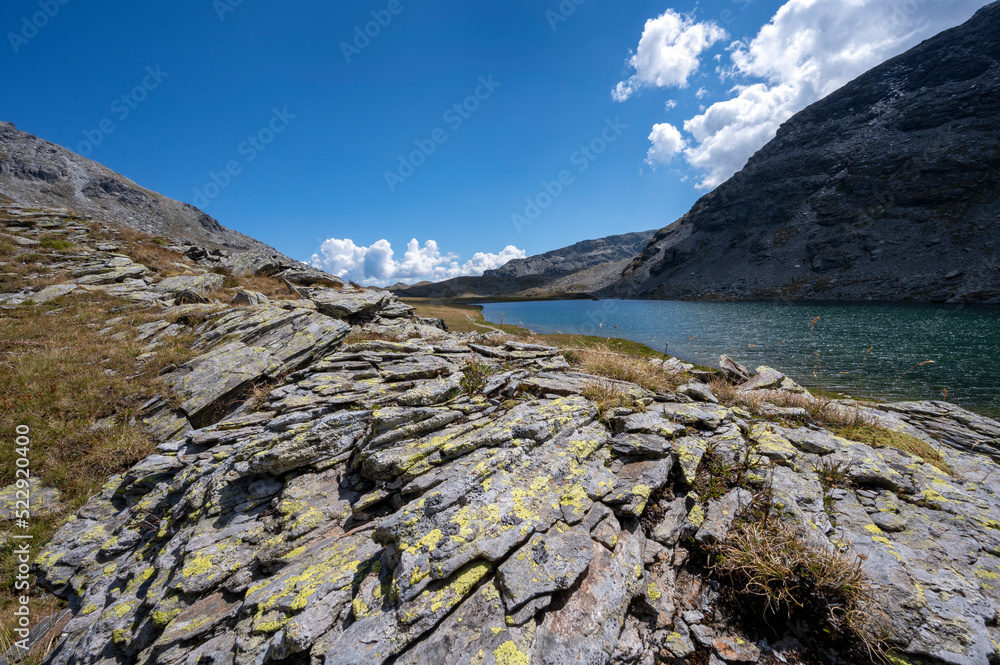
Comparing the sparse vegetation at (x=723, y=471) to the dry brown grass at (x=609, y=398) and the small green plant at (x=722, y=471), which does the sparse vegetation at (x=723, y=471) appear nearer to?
the small green plant at (x=722, y=471)

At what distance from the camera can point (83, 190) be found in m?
147

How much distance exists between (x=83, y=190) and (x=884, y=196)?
306m

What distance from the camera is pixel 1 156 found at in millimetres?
132375

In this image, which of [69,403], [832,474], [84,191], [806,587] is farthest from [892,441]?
[84,191]

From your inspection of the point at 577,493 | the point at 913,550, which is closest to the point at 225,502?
the point at 577,493

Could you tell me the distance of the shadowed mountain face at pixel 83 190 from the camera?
12712 cm

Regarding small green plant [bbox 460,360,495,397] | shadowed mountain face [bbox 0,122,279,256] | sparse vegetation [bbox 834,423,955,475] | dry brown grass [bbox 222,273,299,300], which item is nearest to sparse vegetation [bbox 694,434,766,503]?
sparse vegetation [bbox 834,423,955,475]

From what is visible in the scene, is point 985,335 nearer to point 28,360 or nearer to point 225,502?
point 225,502

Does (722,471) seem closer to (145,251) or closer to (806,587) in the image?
(806,587)

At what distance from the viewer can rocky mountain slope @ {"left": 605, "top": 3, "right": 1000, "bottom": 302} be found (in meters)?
81.8

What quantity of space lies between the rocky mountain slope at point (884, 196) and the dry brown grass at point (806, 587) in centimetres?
10555

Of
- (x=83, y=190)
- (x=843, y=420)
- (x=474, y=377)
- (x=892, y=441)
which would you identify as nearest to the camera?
(x=892, y=441)

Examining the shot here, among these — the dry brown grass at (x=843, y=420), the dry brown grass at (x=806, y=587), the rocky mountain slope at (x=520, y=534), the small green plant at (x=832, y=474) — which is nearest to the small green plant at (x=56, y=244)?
the rocky mountain slope at (x=520, y=534)

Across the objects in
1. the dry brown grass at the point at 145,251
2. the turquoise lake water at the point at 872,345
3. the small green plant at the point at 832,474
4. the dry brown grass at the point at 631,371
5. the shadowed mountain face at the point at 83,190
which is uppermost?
the shadowed mountain face at the point at 83,190
